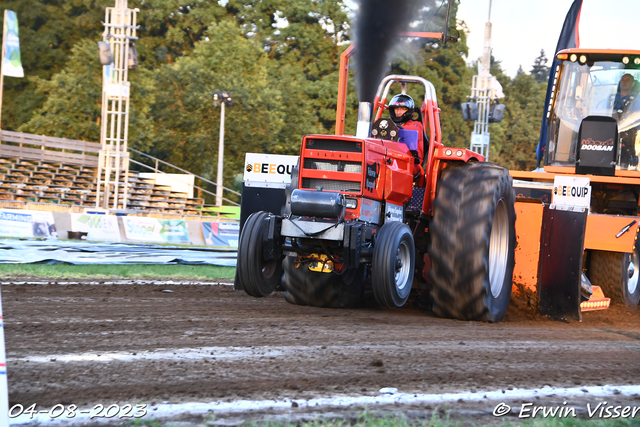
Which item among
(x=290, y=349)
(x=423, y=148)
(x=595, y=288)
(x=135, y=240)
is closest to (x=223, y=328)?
(x=290, y=349)

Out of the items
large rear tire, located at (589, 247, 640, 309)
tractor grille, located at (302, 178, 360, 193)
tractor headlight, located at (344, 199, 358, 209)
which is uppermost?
tractor grille, located at (302, 178, 360, 193)

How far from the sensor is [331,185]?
728cm

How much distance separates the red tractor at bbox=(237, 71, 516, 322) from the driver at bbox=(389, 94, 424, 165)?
221mm

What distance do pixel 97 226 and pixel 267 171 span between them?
49.0ft

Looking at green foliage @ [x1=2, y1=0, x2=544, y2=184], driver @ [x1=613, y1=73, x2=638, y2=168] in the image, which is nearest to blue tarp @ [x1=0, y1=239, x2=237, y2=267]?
driver @ [x1=613, y1=73, x2=638, y2=168]

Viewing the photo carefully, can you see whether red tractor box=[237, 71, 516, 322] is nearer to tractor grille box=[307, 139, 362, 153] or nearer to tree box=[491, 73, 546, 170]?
tractor grille box=[307, 139, 362, 153]

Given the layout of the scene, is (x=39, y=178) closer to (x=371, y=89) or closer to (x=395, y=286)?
(x=371, y=89)

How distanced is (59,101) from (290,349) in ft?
110

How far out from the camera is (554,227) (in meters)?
7.93

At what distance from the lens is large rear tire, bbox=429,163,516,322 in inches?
279

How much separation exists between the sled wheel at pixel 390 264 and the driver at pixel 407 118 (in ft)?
4.56

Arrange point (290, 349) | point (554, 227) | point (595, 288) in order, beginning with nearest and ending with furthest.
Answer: point (290, 349) < point (554, 227) < point (595, 288)

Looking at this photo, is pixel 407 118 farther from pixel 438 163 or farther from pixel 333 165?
pixel 333 165

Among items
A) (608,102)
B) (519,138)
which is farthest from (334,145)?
(519,138)
